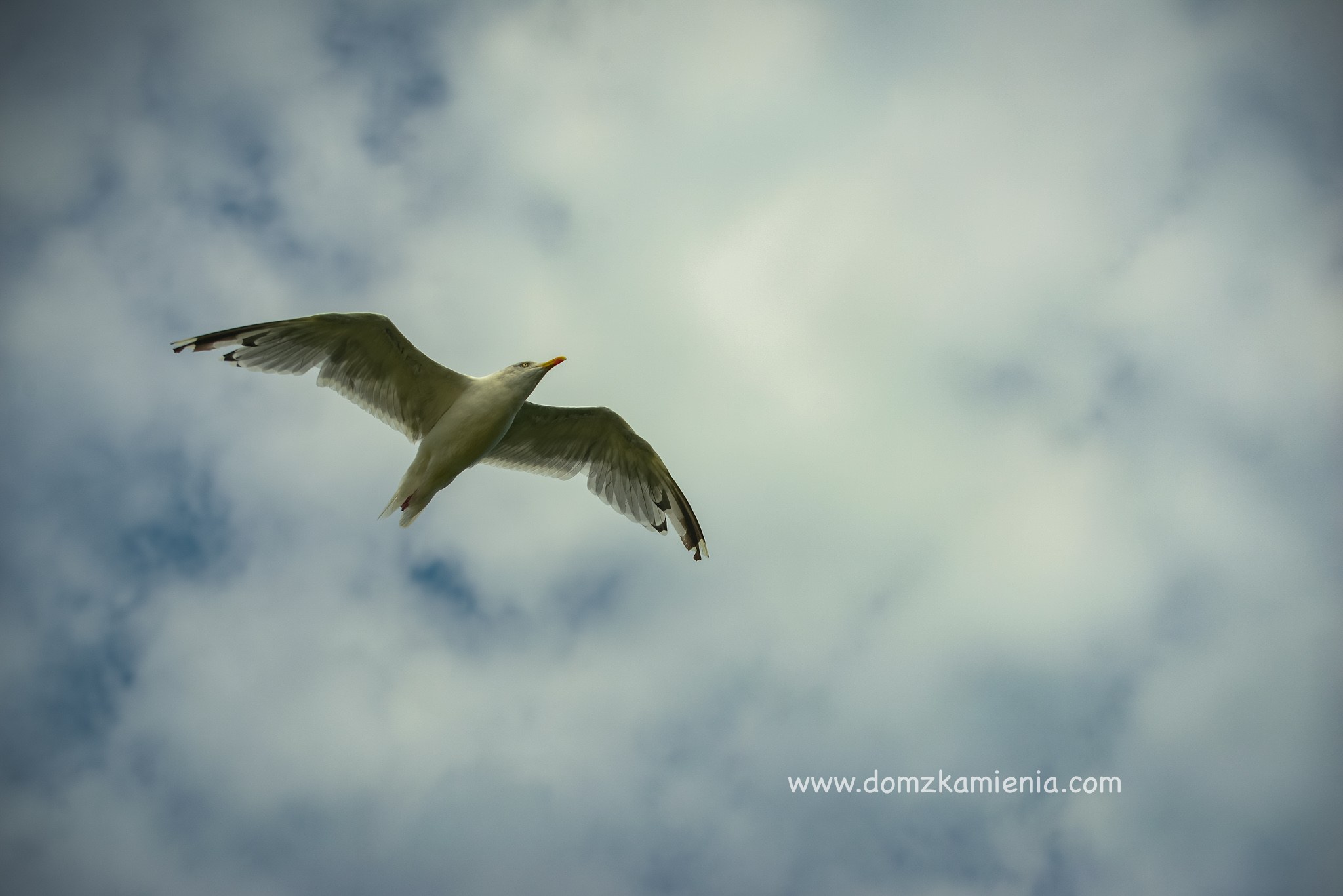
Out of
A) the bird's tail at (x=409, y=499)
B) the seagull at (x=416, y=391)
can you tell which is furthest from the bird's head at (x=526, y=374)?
the bird's tail at (x=409, y=499)

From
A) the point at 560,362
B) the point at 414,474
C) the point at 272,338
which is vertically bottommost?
the point at 414,474

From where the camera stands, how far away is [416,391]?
11.9 meters

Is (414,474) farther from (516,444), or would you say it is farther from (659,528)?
→ (659,528)

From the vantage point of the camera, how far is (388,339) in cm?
1145

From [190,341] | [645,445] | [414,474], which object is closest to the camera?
[190,341]

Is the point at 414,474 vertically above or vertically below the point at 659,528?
below

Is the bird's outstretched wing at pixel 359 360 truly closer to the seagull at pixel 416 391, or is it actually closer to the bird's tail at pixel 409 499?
the seagull at pixel 416 391

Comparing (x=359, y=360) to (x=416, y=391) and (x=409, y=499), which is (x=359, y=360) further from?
(x=409, y=499)

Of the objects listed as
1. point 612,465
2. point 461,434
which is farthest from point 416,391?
point 612,465

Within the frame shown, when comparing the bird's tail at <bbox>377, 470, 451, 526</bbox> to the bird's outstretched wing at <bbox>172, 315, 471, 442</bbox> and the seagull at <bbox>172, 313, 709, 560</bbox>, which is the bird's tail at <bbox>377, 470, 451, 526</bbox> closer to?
the seagull at <bbox>172, 313, 709, 560</bbox>

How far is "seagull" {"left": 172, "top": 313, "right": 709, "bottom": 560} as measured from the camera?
1112cm

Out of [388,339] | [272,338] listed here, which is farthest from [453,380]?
[272,338]

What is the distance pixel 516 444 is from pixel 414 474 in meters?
1.89

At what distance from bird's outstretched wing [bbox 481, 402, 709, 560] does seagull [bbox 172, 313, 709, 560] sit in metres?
0.04
